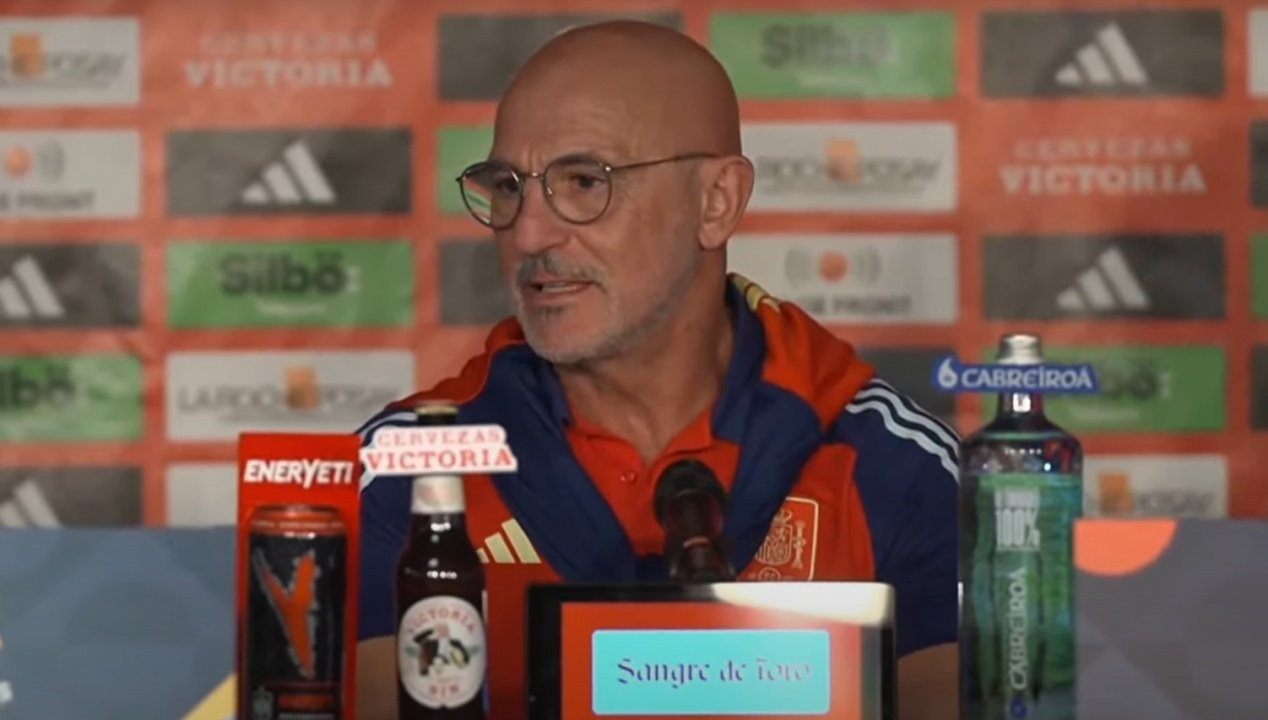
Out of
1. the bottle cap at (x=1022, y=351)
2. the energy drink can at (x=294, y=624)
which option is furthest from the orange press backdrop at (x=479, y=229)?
the energy drink can at (x=294, y=624)

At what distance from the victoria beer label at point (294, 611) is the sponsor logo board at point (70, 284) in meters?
1.50

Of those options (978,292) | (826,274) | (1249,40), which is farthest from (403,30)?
(1249,40)

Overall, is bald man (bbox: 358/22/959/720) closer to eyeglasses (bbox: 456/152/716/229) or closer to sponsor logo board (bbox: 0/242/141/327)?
eyeglasses (bbox: 456/152/716/229)

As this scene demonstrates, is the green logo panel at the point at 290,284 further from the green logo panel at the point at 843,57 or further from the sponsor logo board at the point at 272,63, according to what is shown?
the green logo panel at the point at 843,57

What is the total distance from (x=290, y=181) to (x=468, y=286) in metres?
0.25

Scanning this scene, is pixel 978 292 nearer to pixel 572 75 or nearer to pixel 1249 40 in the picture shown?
pixel 1249 40

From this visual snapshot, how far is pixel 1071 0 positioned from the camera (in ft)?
8.61

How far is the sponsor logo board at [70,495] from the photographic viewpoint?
2.61m

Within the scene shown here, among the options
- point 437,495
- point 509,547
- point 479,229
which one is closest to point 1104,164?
point 479,229

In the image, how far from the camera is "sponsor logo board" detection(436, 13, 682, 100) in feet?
8.63

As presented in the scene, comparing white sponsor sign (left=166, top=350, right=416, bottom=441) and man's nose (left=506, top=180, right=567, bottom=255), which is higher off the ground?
man's nose (left=506, top=180, right=567, bottom=255)

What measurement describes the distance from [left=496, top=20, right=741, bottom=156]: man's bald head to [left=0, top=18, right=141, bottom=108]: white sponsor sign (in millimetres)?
876

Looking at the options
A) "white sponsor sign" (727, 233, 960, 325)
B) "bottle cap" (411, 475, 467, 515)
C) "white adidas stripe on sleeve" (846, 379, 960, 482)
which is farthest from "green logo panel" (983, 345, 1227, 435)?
"bottle cap" (411, 475, 467, 515)

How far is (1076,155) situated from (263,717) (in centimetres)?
170
